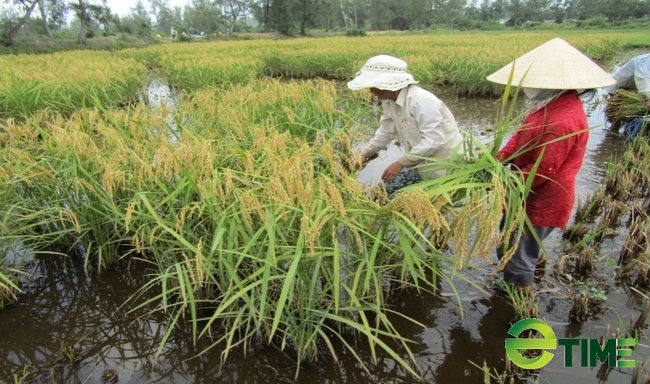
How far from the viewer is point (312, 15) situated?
4028 cm

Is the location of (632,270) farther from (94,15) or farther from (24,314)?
(94,15)

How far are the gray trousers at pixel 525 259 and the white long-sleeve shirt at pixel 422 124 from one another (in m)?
0.59

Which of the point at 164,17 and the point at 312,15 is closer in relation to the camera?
the point at 312,15

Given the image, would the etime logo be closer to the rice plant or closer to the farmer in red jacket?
the farmer in red jacket

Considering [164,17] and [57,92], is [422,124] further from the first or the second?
[164,17]

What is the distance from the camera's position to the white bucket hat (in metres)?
2.02

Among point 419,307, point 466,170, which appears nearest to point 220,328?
point 419,307

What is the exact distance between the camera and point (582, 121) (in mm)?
1540

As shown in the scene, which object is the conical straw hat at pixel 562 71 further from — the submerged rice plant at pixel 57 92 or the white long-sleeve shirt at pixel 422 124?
the submerged rice plant at pixel 57 92

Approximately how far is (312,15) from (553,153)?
43422 millimetres

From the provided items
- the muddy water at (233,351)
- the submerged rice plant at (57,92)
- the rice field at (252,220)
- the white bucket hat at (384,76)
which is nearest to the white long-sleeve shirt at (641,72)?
the muddy water at (233,351)

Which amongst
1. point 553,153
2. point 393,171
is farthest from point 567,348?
point 393,171

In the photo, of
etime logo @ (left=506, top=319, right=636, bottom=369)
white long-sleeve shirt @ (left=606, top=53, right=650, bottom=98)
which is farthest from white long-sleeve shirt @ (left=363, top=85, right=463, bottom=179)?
white long-sleeve shirt @ (left=606, top=53, right=650, bottom=98)

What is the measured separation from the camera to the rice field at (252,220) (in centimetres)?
139
